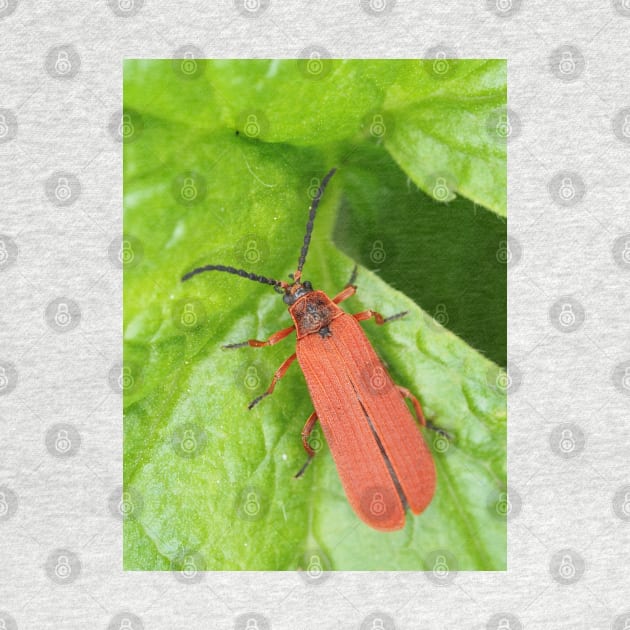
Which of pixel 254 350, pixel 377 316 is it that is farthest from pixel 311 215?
pixel 254 350

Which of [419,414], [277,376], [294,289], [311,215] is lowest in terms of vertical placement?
[419,414]

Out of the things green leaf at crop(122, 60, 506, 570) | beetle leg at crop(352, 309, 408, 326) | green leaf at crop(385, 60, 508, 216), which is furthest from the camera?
beetle leg at crop(352, 309, 408, 326)

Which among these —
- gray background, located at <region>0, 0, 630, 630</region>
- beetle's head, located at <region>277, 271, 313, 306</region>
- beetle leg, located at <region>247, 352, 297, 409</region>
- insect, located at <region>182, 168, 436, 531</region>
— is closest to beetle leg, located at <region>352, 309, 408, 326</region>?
insect, located at <region>182, 168, 436, 531</region>

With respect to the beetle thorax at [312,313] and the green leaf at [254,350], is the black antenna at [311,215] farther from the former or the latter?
the beetle thorax at [312,313]

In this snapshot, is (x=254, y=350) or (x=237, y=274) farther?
(x=254, y=350)

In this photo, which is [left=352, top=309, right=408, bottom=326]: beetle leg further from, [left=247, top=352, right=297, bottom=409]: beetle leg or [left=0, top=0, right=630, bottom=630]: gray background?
[left=0, top=0, right=630, bottom=630]: gray background

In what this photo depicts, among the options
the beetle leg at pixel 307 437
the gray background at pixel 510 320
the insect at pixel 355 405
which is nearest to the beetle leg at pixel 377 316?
the insect at pixel 355 405

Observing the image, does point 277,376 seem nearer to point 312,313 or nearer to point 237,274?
point 312,313
